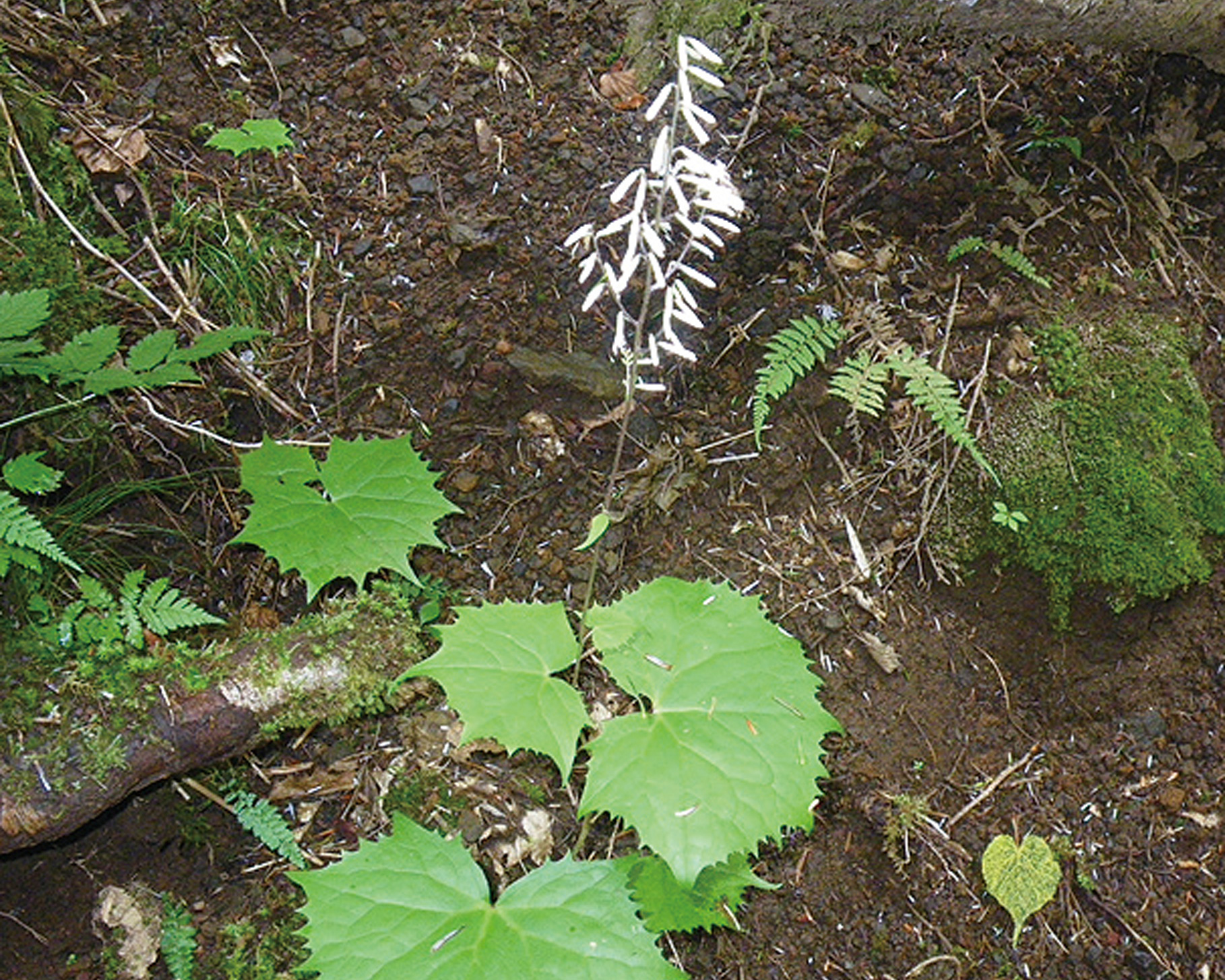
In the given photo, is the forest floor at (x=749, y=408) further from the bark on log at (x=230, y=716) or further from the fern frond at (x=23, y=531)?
the fern frond at (x=23, y=531)

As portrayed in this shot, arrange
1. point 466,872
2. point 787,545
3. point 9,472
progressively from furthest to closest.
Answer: point 787,545 → point 9,472 → point 466,872

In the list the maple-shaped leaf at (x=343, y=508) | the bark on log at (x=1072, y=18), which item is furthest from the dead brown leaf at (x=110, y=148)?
the bark on log at (x=1072, y=18)

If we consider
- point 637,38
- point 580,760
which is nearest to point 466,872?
point 580,760

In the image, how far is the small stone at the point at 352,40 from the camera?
327 centimetres

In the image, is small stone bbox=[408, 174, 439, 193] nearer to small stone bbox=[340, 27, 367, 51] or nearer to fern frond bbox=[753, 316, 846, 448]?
small stone bbox=[340, 27, 367, 51]

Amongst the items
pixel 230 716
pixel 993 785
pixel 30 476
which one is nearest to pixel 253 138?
pixel 30 476

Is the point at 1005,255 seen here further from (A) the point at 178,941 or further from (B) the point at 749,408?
(A) the point at 178,941

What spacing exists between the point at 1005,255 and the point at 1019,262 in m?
0.05

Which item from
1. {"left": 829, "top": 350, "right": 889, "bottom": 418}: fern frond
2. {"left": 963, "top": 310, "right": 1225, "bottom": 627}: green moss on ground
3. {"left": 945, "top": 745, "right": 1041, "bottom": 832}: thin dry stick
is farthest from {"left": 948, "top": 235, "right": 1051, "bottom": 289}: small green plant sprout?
{"left": 945, "top": 745, "right": 1041, "bottom": 832}: thin dry stick

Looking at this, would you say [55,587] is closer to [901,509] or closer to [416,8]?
[416,8]

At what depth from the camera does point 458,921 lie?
215 cm

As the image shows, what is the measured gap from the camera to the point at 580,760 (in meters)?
2.74

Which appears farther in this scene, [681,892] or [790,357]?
[790,357]

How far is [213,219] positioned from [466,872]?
215 centimetres
